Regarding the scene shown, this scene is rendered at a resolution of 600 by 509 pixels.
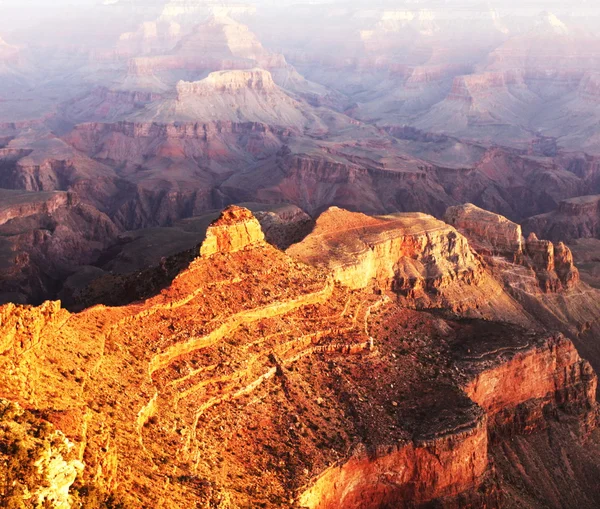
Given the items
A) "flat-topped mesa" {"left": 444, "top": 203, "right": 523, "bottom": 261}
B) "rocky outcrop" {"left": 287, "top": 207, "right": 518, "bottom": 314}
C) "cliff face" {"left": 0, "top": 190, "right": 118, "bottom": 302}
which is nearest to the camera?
"rocky outcrop" {"left": 287, "top": 207, "right": 518, "bottom": 314}

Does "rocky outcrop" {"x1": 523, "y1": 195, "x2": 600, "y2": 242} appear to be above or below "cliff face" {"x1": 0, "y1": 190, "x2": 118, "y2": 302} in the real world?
below

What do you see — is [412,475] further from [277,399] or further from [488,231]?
[488,231]

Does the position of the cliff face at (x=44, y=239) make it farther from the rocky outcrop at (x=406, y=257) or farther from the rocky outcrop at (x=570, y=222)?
the rocky outcrop at (x=570, y=222)

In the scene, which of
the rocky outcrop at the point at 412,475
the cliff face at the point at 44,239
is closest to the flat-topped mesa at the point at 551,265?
the rocky outcrop at the point at 412,475

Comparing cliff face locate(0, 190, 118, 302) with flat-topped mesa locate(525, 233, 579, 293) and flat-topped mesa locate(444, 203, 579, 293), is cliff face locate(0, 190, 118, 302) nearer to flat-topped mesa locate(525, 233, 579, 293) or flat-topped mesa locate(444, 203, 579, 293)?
flat-topped mesa locate(444, 203, 579, 293)

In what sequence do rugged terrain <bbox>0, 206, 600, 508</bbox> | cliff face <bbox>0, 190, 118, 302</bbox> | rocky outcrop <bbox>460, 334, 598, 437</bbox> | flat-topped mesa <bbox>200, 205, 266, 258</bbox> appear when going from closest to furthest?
rugged terrain <bbox>0, 206, 600, 508</bbox> < flat-topped mesa <bbox>200, 205, 266, 258</bbox> < rocky outcrop <bbox>460, 334, 598, 437</bbox> < cliff face <bbox>0, 190, 118, 302</bbox>

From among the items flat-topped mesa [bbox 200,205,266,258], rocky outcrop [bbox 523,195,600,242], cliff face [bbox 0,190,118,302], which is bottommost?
rocky outcrop [bbox 523,195,600,242]

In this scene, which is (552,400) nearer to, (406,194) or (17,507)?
(17,507)

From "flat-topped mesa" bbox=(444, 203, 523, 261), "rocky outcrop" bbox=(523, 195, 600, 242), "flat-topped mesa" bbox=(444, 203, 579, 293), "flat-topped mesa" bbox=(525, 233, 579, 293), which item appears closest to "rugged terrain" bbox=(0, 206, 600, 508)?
"flat-topped mesa" bbox=(525, 233, 579, 293)
